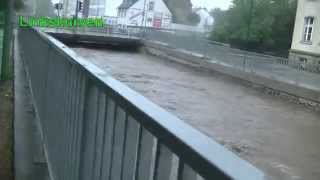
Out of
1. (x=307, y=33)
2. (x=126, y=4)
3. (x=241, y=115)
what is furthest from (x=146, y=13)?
(x=241, y=115)

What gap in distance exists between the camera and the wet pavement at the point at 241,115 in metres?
14.9

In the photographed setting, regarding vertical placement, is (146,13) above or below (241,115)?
above

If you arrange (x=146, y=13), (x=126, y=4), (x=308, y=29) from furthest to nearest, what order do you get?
(x=126, y=4)
(x=146, y=13)
(x=308, y=29)

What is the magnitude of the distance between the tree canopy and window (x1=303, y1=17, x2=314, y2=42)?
6.97 m

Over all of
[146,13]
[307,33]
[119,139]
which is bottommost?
[146,13]

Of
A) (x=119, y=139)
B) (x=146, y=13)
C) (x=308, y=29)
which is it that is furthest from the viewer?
(x=146, y=13)

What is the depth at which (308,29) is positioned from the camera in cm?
4466

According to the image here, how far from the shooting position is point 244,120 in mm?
20781

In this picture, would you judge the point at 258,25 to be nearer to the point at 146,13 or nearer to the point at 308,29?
the point at 308,29

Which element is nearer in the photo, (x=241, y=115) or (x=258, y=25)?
(x=241, y=115)

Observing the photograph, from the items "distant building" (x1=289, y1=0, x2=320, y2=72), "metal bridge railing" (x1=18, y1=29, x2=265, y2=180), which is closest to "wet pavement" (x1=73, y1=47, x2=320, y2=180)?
"metal bridge railing" (x1=18, y1=29, x2=265, y2=180)

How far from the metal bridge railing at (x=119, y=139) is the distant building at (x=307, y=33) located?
39.0 meters

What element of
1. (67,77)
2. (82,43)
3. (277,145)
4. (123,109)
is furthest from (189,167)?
(82,43)

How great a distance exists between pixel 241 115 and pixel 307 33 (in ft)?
81.1
